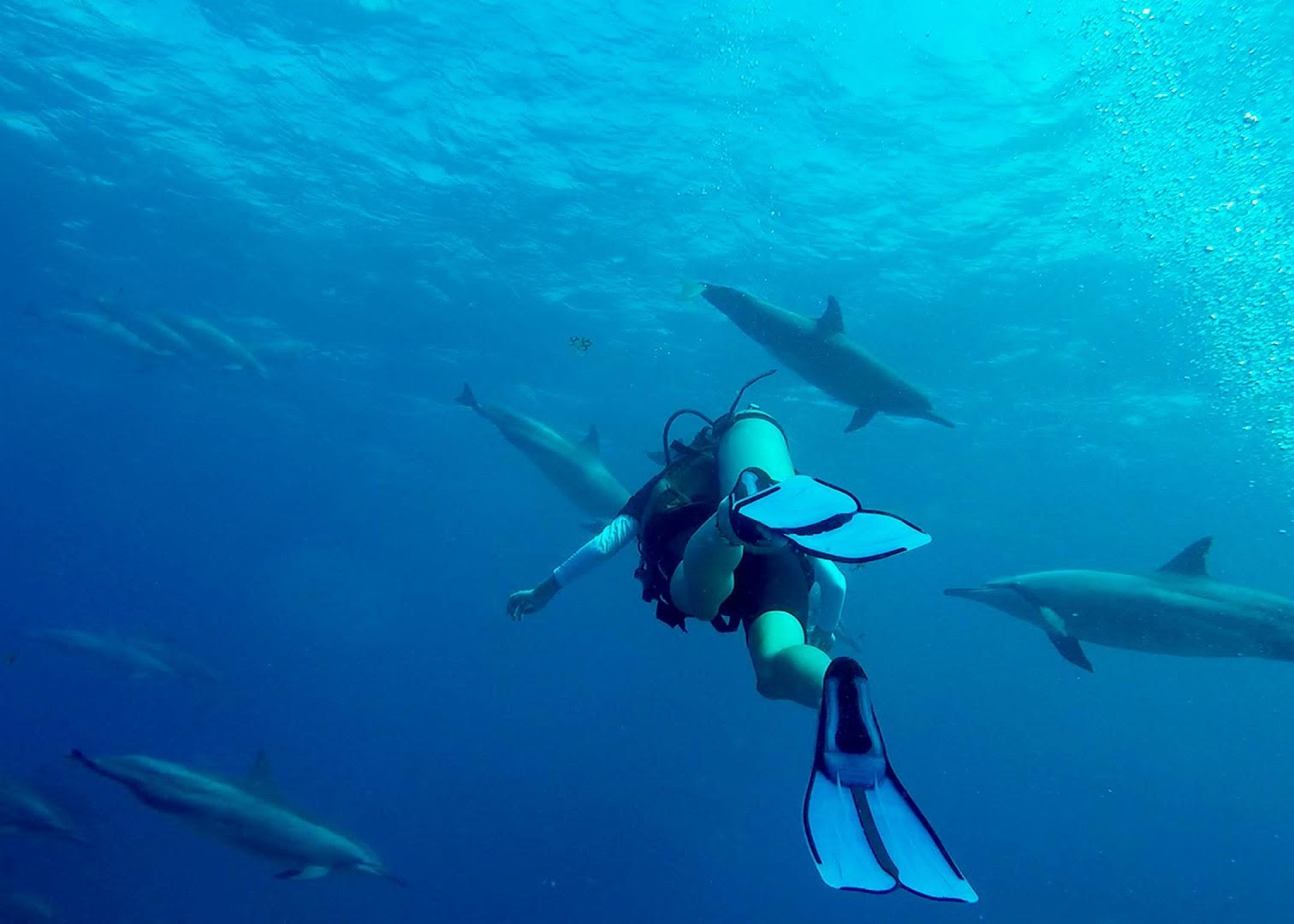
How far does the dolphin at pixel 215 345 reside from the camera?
23.2 metres

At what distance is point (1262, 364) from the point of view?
68.8ft

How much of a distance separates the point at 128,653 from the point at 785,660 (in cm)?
2132

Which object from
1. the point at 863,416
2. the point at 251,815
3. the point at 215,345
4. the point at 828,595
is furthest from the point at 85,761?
the point at 215,345

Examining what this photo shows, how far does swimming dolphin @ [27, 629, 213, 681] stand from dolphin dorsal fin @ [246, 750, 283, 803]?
1030 centimetres

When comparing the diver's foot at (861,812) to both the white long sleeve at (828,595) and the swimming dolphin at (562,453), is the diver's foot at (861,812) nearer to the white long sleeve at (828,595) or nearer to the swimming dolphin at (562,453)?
the white long sleeve at (828,595)

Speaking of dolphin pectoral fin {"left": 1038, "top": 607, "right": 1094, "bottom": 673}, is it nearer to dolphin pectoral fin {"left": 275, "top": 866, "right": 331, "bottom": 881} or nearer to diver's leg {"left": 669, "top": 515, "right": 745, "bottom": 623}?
diver's leg {"left": 669, "top": 515, "right": 745, "bottom": 623}

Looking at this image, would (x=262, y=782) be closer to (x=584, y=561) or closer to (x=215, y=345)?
(x=584, y=561)

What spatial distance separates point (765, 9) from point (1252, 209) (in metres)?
10.7

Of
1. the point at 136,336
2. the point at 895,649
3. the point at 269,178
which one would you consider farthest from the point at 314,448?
the point at 895,649

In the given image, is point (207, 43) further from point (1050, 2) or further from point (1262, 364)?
point (1262, 364)

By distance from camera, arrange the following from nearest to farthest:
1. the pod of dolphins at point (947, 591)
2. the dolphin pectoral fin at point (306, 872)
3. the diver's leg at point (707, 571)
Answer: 1. the diver's leg at point (707, 571)
2. the pod of dolphins at point (947, 591)
3. the dolphin pectoral fin at point (306, 872)

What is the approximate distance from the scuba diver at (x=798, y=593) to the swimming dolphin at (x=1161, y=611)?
7232 millimetres

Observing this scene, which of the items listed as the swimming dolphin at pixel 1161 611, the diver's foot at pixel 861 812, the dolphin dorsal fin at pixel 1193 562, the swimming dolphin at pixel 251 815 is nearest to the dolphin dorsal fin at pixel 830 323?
the swimming dolphin at pixel 1161 611

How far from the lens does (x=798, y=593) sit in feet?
13.6
